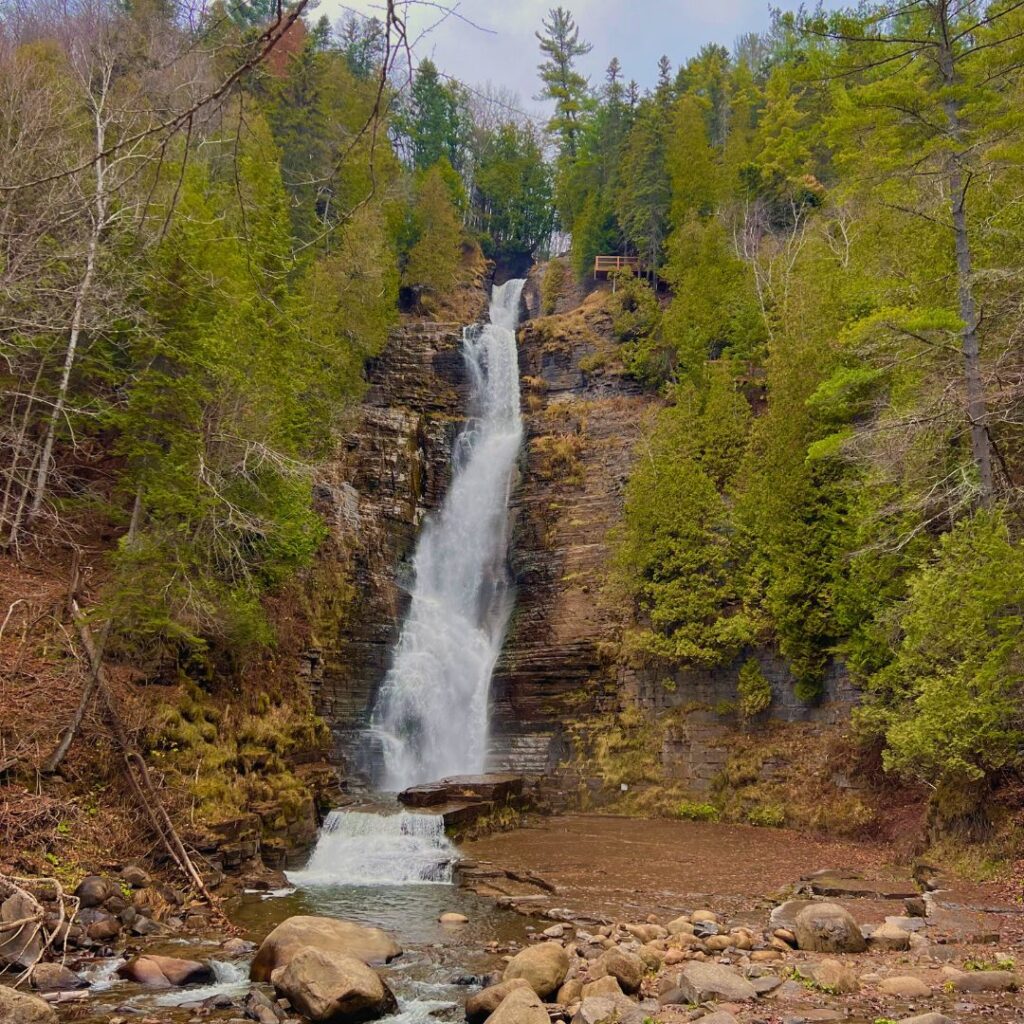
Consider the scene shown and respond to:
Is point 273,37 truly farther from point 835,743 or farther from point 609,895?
point 835,743

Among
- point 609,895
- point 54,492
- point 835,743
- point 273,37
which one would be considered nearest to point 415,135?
point 54,492

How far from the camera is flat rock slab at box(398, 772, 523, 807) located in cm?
1806

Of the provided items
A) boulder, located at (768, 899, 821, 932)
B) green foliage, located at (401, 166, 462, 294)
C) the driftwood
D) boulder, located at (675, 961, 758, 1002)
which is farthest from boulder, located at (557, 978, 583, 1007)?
green foliage, located at (401, 166, 462, 294)

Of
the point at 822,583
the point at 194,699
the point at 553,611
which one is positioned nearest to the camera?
the point at 194,699

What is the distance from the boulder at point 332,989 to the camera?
23.7 ft

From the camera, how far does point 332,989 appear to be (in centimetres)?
727

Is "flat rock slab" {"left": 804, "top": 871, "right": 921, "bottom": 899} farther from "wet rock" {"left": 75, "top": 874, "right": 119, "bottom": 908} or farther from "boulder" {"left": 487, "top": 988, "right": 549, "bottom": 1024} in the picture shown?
Answer: "wet rock" {"left": 75, "top": 874, "right": 119, "bottom": 908}

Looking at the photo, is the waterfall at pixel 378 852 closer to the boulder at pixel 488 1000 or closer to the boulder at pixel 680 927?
the boulder at pixel 680 927

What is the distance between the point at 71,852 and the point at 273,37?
11614 mm

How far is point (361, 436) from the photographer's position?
93.8 ft

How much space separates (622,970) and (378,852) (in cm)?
956

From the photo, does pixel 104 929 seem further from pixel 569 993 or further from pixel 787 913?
pixel 787 913

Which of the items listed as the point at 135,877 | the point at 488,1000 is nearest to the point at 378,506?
the point at 135,877

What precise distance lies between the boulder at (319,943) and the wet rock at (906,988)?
5069 millimetres
